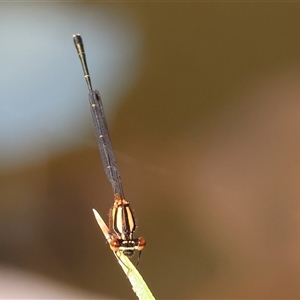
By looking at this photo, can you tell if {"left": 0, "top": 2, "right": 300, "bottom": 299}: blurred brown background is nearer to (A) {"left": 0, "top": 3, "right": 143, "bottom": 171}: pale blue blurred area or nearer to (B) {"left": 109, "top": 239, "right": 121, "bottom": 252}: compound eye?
(A) {"left": 0, "top": 3, "right": 143, "bottom": 171}: pale blue blurred area

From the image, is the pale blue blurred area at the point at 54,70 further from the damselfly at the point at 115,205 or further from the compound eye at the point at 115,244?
the compound eye at the point at 115,244

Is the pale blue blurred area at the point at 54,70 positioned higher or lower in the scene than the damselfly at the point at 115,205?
higher

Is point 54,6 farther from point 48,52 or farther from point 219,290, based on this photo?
point 219,290

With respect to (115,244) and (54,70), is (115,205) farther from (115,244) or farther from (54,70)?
(54,70)

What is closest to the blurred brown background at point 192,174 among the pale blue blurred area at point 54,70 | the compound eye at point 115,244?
the pale blue blurred area at point 54,70

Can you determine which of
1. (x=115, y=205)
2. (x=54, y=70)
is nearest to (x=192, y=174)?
(x=115, y=205)

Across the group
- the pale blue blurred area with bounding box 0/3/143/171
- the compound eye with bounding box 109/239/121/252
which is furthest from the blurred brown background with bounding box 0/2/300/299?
the compound eye with bounding box 109/239/121/252
